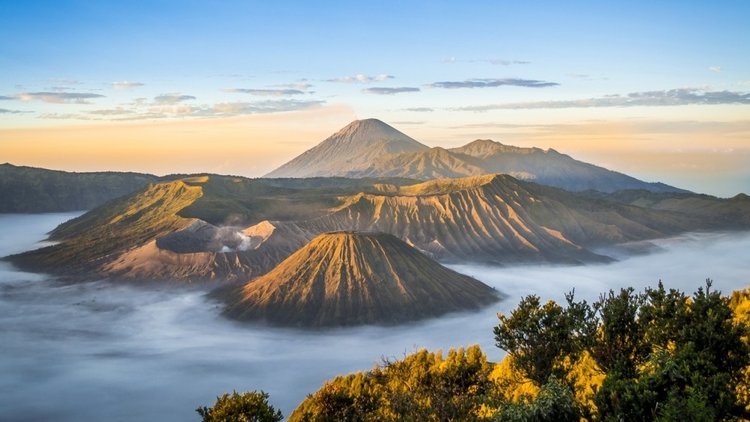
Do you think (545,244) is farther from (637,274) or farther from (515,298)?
(515,298)

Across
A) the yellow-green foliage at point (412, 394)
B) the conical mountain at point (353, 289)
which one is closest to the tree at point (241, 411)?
the yellow-green foliage at point (412, 394)

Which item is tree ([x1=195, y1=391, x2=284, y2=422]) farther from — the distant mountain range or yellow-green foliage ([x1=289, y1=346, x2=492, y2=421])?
the distant mountain range

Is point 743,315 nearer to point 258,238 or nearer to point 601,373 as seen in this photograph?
point 601,373

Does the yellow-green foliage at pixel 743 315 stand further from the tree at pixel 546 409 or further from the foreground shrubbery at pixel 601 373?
the tree at pixel 546 409

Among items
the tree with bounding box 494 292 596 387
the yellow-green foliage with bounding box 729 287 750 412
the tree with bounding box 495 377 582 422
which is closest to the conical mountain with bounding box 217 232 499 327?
the yellow-green foliage with bounding box 729 287 750 412

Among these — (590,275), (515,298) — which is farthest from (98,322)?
(590,275)

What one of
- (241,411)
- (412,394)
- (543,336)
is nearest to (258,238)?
(241,411)

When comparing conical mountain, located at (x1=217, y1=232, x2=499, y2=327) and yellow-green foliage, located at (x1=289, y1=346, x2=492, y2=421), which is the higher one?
yellow-green foliage, located at (x1=289, y1=346, x2=492, y2=421)
